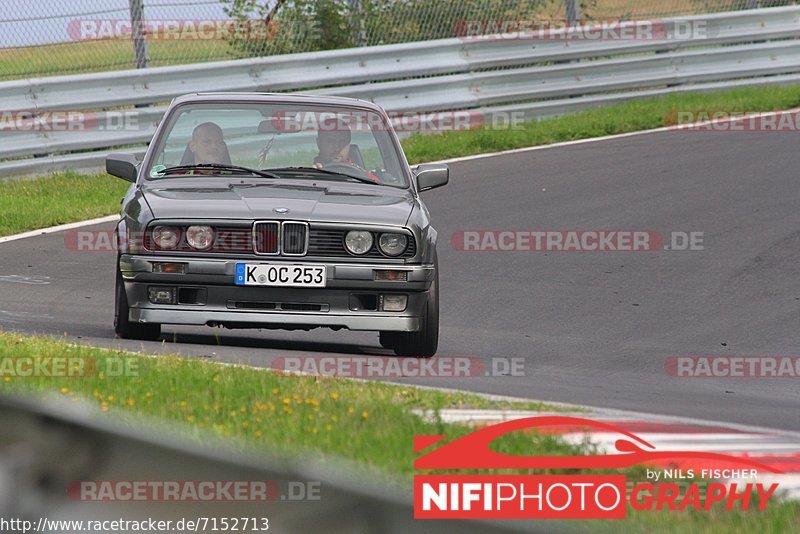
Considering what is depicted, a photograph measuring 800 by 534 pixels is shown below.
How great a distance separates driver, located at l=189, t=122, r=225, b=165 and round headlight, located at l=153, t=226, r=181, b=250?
1.06 m

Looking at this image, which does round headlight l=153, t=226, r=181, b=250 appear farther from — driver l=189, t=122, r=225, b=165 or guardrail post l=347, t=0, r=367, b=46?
guardrail post l=347, t=0, r=367, b=46

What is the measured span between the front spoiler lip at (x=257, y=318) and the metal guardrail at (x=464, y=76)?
24.6 feet

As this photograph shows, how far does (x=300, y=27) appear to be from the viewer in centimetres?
1803

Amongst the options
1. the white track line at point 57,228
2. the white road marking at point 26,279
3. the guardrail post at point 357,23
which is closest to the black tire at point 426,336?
the white road marking at point 26,279

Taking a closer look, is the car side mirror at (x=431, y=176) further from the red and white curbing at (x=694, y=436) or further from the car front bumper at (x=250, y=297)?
the red and white curbing at (x=694, y=436)

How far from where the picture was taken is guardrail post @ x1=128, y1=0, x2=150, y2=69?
15367 mm

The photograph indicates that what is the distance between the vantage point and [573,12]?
756 inches

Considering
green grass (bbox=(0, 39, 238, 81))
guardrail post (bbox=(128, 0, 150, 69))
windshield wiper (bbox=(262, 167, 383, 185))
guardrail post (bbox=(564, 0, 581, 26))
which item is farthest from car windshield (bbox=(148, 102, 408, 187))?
guardrail post (bbox=(564, 0, 581, 26))

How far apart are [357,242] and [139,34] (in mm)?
8779

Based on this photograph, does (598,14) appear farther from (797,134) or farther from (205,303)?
(205,303)

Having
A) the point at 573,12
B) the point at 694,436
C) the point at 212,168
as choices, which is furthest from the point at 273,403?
the point at 573,12

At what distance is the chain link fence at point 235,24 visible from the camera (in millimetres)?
14961

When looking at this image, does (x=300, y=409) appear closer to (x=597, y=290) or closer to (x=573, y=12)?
(x=597, y=290)

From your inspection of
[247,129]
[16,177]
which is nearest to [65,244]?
[16,177]
